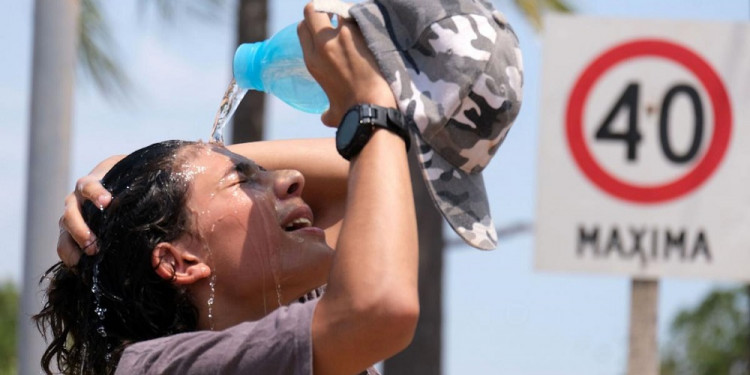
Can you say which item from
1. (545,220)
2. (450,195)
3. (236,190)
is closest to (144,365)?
(236,190)

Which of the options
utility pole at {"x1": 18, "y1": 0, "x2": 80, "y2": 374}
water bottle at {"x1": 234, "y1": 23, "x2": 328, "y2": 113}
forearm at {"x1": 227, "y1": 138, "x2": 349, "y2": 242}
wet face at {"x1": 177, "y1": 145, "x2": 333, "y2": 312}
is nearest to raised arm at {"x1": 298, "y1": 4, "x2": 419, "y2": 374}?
wet face at {"x1": 177, "y1": 145, "x2": 333, "y2": 312}

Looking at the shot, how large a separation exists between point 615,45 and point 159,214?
388cm

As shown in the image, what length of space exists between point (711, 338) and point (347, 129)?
1991cm

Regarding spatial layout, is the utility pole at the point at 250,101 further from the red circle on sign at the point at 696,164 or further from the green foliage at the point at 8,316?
the green foliage at the point at 8,316

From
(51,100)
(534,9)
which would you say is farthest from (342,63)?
(534,9)

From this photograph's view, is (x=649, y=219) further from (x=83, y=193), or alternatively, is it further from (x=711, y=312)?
(x=711, y=312)

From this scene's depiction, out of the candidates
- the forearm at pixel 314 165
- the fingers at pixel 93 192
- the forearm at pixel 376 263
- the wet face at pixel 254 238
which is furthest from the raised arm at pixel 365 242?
the forearm at pixel 314 165

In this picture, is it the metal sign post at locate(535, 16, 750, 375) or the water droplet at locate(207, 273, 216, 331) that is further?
the metal sign post at locate(535, 16, 750, 375)

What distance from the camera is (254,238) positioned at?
2977mm

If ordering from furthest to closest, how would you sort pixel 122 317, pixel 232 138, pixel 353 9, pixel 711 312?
pixel 711 312 < pixel 232 138 < pixel 122 317 < pixel 353 9

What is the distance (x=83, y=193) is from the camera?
3.07 meters

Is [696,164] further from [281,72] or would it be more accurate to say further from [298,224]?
[298,224]

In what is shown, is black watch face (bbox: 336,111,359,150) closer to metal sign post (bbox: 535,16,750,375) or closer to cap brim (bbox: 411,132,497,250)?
cap brim (bbox: 411,132,497,250)

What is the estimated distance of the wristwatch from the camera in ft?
8.72
